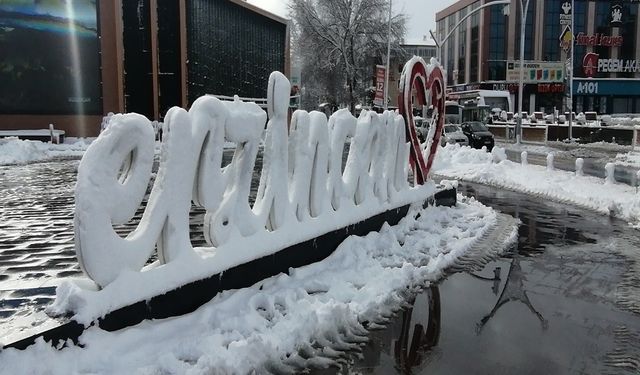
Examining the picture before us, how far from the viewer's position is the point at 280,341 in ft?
13.9

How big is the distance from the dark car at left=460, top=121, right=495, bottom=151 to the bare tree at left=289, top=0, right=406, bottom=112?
602 inches

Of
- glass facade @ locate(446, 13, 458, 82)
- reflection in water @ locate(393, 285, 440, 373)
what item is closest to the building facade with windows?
glass facade @ locate(446, 13, 458, 82)

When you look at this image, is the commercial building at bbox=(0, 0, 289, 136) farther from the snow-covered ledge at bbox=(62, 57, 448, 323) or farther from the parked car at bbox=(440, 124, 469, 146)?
the snow-covered ledge at bbox=(62, 57, 448, 323)

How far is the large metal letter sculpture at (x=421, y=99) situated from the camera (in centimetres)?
919

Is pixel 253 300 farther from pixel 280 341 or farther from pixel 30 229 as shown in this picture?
pixel 30 229

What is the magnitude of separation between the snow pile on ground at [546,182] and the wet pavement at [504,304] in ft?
7.73

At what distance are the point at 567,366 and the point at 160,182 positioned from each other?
326 centimetres

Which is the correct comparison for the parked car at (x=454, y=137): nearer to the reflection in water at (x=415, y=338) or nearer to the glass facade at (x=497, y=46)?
the reflection in water at (x=415, y=338)

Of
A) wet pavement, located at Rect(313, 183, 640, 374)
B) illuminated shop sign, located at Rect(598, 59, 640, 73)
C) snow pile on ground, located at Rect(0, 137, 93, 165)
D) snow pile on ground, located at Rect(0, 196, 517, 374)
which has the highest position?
illuminated shop sign, located at Rect(598, 59, 640, 73)

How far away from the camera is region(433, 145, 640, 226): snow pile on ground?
1144 centimetres

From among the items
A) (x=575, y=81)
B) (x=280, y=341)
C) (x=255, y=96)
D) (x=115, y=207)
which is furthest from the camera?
(x=575, y=81)

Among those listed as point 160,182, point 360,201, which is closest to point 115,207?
point 160,182

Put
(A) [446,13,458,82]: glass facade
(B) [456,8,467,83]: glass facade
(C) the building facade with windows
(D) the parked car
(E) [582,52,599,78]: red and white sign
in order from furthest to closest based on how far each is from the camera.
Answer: (A) [446,13,458,82]: glass facade, (B) [456,8,467,83]: glass facade, (C) the building facade with windows, (E) [582,52,599,78]: red and white sign, (D) the parked car

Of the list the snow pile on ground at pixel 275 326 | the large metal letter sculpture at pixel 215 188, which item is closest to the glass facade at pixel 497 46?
the large metal letter sculpture at pixel 215 188
